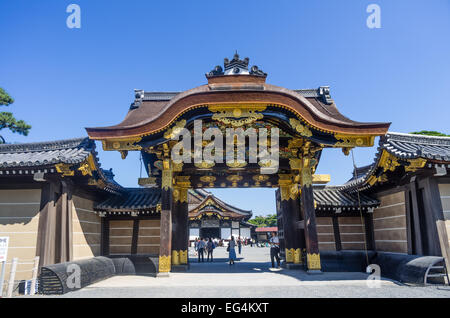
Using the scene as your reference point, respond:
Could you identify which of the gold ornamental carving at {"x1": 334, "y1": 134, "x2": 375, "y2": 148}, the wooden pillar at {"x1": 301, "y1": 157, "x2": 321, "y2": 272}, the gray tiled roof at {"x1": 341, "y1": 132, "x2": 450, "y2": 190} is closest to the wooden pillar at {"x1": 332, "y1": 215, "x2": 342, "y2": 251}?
the gray tiled roof at {"x1": 341, "y1": 132, "x2": 450, "y2": 190}

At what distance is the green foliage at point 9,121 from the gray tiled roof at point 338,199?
29.8m

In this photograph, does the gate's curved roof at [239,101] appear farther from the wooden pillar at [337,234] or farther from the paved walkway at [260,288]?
the wooden pillar at [337,234]

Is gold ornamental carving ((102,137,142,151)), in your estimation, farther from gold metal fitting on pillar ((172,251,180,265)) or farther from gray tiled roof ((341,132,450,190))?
gray tiled roof ((341,132,450,190))

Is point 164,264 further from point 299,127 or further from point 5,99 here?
point 5,99

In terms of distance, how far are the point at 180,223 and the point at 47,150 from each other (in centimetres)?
593

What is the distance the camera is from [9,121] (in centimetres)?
2878

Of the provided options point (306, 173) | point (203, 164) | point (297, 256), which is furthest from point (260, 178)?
point (297, 256)

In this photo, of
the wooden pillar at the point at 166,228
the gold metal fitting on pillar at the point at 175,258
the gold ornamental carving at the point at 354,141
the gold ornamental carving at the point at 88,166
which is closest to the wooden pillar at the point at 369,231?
the gold ornamental carving at the point at 354,141

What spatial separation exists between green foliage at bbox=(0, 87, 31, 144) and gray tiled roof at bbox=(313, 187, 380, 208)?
2980 cm

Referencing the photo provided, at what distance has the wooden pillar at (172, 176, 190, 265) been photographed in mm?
12203

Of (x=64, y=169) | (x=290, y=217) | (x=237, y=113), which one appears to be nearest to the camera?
(x=64, y=169)

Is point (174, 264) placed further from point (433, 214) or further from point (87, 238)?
point (433, 214)

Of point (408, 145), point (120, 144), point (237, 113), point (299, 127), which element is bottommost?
point (408, 145)
